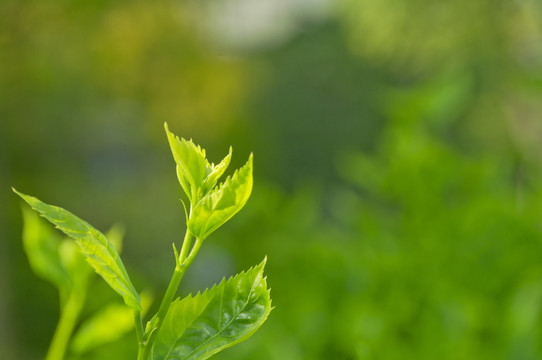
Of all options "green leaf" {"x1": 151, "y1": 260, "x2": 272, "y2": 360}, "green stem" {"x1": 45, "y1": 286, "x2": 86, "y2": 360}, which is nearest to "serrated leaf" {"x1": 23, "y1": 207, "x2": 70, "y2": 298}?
"green stem" {"x1": 45, "y1": 286, "x2": 86, "y2": 360}

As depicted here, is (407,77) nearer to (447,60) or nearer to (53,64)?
(447,60)

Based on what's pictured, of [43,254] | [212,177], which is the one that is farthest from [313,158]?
[212,177]

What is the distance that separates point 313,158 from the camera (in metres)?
9.70

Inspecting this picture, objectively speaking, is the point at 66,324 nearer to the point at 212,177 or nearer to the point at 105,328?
the point at 105,328

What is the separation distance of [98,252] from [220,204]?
1.5 inches

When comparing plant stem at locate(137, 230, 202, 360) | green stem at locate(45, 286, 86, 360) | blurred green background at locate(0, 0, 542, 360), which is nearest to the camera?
plant stem at locate(137, 230, 202, 360)

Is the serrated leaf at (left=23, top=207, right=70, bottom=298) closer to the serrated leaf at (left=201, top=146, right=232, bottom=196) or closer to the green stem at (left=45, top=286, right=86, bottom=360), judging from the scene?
the green stem at (left=45, top=286, right=86, bottom=360)

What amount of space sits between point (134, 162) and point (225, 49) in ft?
5.18

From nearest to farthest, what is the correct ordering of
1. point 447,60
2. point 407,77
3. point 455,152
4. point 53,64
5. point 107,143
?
point 455,152, point 53,64, point 447,60, point 107,143, point 407,77

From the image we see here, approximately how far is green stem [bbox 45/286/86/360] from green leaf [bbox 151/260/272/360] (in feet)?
0.39

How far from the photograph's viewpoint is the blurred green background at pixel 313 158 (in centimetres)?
64

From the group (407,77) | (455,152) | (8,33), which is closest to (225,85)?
(8,33)

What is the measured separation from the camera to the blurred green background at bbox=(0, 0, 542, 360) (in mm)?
640

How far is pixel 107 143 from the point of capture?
22.4ft
